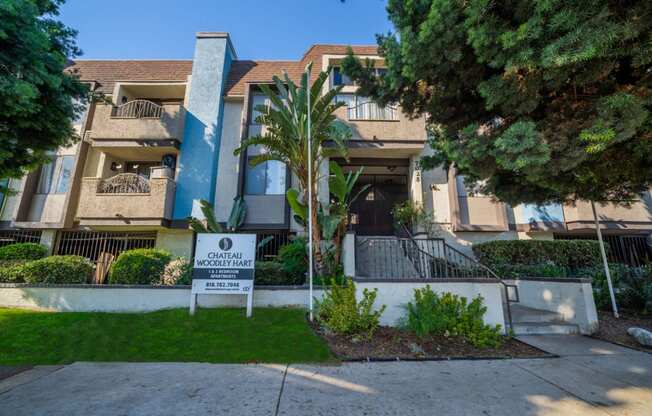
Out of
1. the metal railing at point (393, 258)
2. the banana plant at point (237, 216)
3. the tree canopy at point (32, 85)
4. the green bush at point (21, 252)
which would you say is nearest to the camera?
the tree canopy at point (32, 85)

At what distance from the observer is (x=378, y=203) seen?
45.9 feet

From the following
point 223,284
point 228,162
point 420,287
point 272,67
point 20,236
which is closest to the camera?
point 420,287

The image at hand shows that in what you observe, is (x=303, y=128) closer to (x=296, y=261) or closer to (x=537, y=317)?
(x=296, y=261)

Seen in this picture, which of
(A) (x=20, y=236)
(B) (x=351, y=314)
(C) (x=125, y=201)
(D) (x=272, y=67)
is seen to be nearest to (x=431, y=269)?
(B) (x=351, y=314)

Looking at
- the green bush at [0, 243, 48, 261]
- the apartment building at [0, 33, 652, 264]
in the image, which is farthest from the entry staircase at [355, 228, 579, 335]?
the green bush at [0, 243, 48, 261]

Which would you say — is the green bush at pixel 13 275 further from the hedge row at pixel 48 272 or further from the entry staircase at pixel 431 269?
the entry staircase at pixel 431 269

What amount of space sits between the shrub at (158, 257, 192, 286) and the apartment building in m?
3.61

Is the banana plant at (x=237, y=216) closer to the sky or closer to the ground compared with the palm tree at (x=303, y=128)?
closer to the ground

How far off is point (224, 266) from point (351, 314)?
142 inches

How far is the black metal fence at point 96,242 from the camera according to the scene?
492 inches

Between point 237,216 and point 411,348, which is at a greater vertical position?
point 237,216

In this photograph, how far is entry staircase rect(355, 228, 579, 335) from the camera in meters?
7.02

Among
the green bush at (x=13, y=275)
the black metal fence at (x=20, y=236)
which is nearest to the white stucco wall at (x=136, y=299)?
the green bush at (x=13, y=275)

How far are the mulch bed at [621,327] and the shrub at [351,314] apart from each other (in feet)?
17.6
